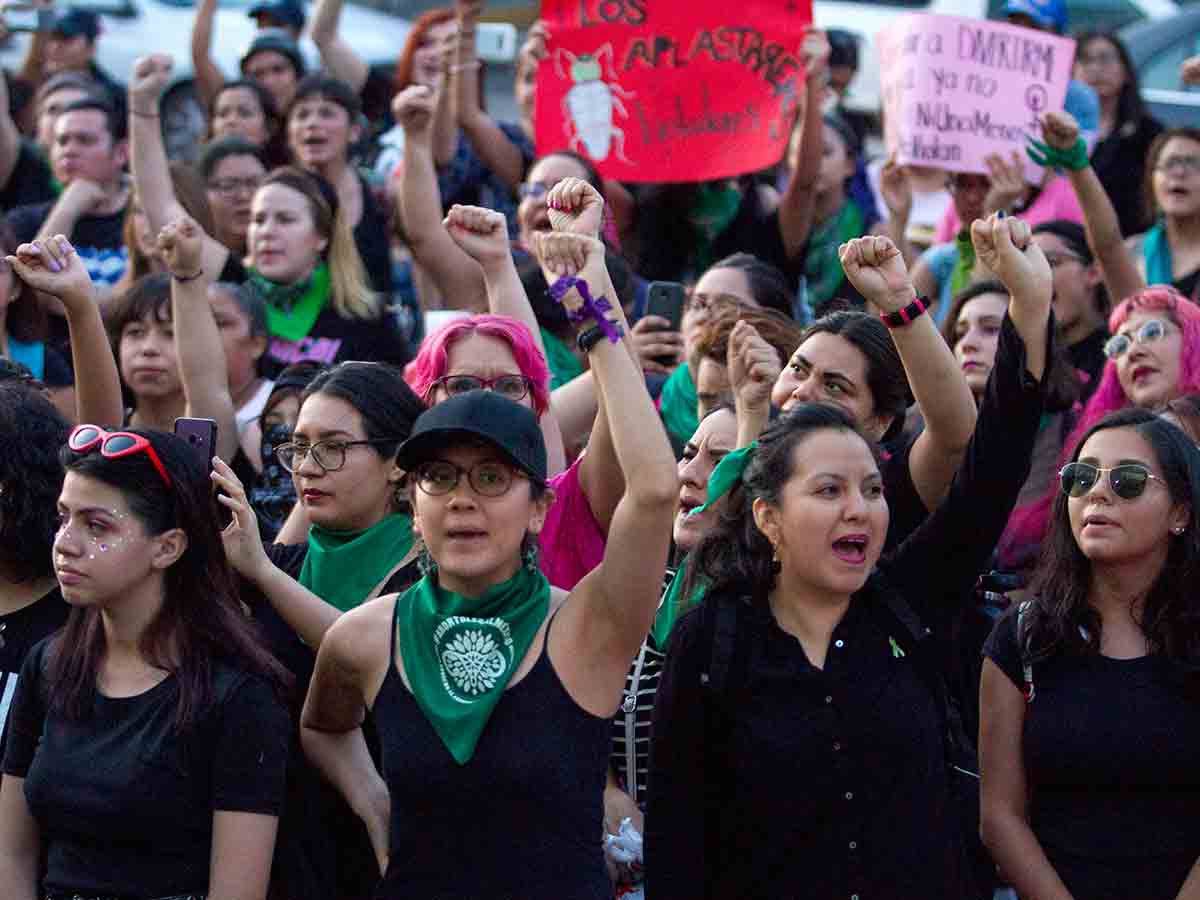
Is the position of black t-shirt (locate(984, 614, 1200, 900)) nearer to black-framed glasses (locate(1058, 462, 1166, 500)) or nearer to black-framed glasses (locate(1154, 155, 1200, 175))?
black-framed glasses (locate(1058, 462, 1166, 500))

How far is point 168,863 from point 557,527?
1.18 m

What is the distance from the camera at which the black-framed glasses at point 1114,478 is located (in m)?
4.04

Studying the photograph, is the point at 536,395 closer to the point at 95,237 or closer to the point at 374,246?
the point at 374,246

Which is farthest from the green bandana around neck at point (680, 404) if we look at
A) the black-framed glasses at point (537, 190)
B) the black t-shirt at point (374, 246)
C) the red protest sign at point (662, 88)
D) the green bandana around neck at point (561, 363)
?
the black t-shirt at point (374, 246)

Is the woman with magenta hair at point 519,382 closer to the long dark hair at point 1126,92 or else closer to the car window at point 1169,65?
the long dark hair at point 1126,92

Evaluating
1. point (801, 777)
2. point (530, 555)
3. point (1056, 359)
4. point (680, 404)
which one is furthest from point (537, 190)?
point (801, 777)

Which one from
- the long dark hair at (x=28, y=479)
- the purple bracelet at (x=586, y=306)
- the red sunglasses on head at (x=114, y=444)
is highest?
the purple bracelet at (x=586, y=306)

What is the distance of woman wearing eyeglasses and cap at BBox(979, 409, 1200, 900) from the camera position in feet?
12.6

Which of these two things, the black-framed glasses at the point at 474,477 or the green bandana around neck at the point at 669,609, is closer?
the black-framed glasses at the point at 474,477

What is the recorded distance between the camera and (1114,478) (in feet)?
13.3

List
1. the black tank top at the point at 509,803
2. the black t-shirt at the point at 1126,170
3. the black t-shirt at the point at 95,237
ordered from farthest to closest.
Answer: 1. the black t-shirt at the point at 1126,170
2. the black t-shirt at the point at 95,237
3. the black tank top at the point at 509,803

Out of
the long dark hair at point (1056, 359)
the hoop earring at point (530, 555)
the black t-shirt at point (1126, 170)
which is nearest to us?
the hoop earring at point (530, 555)

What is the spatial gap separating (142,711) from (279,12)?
6481 millimetres

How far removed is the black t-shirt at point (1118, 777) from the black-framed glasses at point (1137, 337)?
159 centimetres
